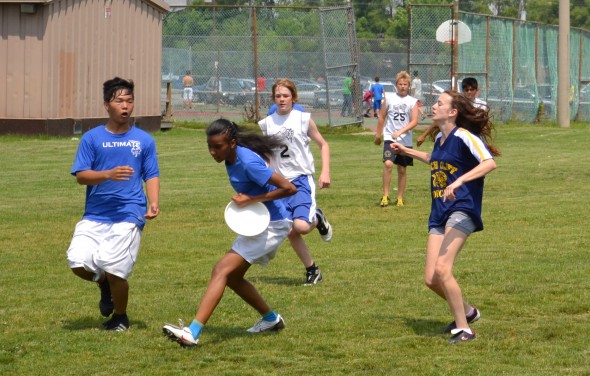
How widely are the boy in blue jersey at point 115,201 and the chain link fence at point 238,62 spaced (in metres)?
22.6

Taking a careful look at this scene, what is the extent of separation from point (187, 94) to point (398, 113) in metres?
17.9

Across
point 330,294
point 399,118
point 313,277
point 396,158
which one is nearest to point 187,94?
point 399,118

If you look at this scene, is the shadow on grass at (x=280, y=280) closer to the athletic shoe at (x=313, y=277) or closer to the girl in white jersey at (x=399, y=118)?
the athletic shoe at (x=313, y=277)

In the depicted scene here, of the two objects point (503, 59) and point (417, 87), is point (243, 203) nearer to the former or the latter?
point (503, 59)

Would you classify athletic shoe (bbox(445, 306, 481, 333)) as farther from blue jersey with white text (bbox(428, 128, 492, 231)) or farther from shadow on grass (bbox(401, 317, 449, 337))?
blue jersey with white text (bbox(428, 128, 492, 231))

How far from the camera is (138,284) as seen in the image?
9977 mm

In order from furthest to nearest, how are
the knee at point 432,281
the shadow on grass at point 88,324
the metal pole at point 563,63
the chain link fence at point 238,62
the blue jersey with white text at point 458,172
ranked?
the metal pole at point 563,63
the chain link fence at point 238,62
the shadow on grass at point 88,324
the knee at point 432,281
the blue jersey with white text at point 458,172

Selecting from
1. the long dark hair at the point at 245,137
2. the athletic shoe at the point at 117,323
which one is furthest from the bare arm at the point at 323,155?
the athletic shoe at the point at 117,323

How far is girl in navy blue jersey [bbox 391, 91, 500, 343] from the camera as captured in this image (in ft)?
24.1

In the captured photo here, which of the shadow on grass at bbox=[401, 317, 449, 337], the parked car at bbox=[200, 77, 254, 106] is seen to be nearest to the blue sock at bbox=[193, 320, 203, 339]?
the shadow on grass at bbox=[401, 317, 449, 337]

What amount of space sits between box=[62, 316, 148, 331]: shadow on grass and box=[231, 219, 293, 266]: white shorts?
1139mm

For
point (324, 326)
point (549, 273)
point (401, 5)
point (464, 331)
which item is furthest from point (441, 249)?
point (401, 5)

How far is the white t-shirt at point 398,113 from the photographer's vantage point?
16188mm

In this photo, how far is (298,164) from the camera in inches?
399
